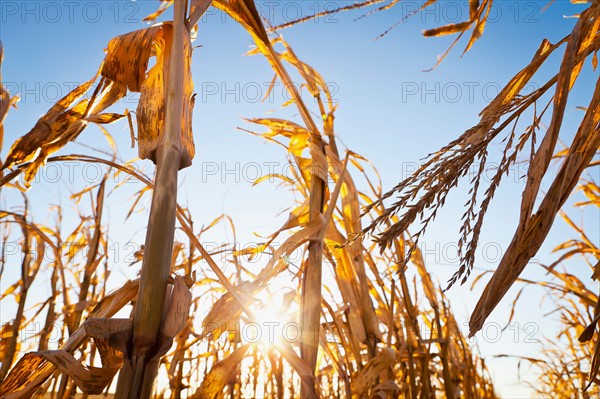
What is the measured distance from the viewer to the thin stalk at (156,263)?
59 cm

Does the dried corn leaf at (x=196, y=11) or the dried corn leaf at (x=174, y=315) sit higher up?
the dried corn leaf at (x=196, y=11)

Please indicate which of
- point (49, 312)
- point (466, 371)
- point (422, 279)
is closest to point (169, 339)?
point (422, 279)

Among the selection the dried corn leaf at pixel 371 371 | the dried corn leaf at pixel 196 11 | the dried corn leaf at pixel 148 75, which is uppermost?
the dried corn leaf at pixel 196 11

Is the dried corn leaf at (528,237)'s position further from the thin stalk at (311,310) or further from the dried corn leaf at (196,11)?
the dried corn leaf at (196,11)

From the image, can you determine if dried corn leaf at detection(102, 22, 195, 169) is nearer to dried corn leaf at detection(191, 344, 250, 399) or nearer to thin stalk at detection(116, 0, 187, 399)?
thin stalk at detection(116, 0, 187, 399)

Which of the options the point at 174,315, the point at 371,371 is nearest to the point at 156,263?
the point at 174,315

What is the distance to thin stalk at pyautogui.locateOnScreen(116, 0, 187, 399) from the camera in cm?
59

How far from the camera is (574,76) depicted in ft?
2.52

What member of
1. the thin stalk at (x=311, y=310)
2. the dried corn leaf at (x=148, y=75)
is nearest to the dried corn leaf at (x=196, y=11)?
the dried corn leaf at (x=148, y=75)

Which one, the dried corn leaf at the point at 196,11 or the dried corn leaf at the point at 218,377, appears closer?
the dried corn leaf at the point at 196,11

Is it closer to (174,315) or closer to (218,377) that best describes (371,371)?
(218,377)

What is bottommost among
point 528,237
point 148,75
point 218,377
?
point 218,377

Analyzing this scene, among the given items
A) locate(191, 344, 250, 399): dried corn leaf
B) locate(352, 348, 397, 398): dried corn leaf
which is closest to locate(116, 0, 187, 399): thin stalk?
locate(191, 344, 250, 399): dried corn leaf

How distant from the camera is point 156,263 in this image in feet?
2.03
